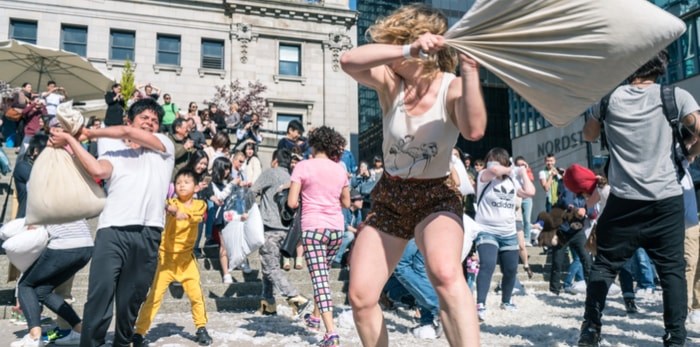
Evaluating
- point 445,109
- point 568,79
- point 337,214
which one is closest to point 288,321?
point 337,214

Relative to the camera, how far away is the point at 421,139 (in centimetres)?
289

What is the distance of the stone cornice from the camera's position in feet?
102

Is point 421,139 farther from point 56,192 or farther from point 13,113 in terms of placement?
point 13,113

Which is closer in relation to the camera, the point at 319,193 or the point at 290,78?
the point at 319,193

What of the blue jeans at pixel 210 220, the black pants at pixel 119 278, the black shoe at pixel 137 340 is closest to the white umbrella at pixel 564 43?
the black pants at pixel 119 278

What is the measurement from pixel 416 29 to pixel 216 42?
Answer: 29912mm

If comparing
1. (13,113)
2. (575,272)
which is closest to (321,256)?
(575,272)

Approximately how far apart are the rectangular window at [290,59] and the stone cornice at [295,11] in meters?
1.68

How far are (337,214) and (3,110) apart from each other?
12.9 meters

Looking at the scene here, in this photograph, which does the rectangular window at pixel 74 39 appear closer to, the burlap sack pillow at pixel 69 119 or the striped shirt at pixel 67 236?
the striped shirt at pixel 67 236

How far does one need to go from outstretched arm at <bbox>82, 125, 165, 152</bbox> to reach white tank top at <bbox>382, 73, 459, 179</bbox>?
222cm

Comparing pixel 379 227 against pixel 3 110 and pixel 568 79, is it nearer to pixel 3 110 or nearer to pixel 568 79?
pixel 568 79

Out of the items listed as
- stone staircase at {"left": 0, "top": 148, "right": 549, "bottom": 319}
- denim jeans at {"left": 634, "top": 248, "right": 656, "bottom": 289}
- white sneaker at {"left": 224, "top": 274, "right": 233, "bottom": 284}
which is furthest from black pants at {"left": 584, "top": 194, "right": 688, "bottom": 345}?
white sneaker at {"left": 224, "top": 274, "right": 233, "bottom": 284}

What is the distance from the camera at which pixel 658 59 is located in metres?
4.42
